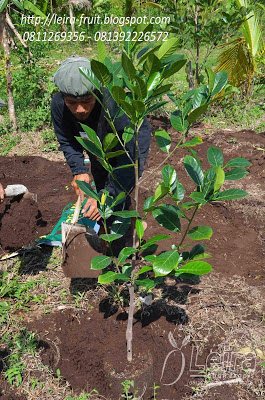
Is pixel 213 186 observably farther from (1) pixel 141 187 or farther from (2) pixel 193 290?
(1) pixel 141 187

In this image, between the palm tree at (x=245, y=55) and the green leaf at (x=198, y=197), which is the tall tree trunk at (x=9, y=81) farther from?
the green leaf at (x=198, y=197)

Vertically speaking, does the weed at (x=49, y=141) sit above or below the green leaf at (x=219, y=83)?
below

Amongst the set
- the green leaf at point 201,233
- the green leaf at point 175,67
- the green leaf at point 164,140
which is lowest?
the green leaf at point 201,233

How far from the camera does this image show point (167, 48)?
146cm

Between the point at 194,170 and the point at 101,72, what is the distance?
0.53m

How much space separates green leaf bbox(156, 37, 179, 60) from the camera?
1.44 m

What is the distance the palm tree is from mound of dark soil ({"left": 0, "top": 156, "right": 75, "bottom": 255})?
2.99 meters

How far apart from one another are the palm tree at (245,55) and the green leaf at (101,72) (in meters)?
4.94

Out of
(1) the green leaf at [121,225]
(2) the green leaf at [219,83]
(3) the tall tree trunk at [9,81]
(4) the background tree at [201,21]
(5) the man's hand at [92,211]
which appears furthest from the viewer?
(4) the background tree at [201,21]

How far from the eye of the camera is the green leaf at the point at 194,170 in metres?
1.70

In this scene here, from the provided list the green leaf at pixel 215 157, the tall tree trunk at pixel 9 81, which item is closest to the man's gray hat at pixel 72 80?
the green leaf at pixel 215 157

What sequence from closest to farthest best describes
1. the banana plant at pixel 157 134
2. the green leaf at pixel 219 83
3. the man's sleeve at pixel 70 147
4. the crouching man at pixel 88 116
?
1. the banana plant at pixel 157 134
2. the green leaf at pixel 219 83
3. the crouching man at pixel 88 116
4. the man's sleeve at pixel 70 147

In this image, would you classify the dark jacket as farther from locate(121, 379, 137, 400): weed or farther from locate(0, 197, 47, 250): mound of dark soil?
locate(121, 379, 137, 400): weed

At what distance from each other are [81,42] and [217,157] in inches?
370
